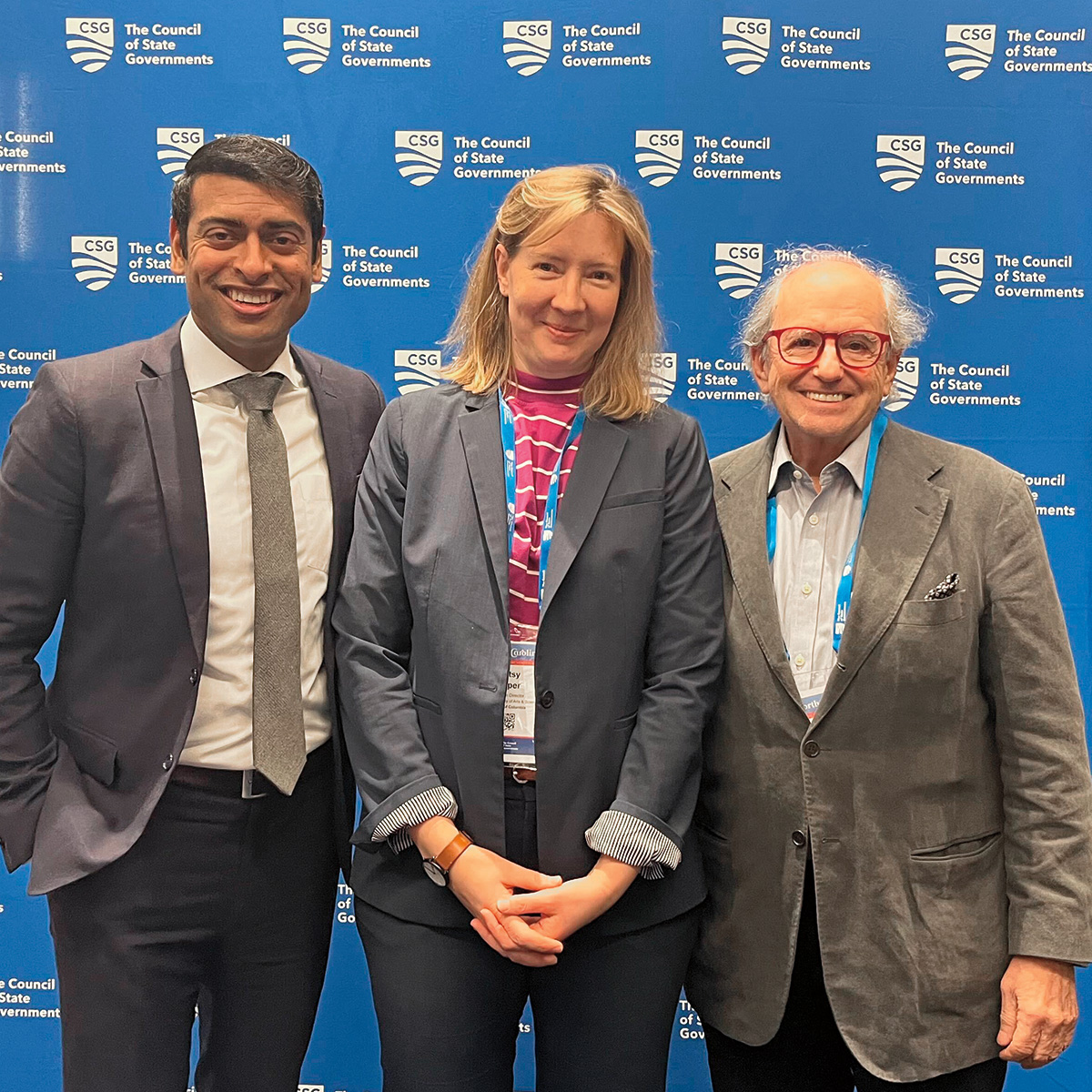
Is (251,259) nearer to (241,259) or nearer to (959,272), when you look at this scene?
(241,259)

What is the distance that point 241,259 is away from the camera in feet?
6.12

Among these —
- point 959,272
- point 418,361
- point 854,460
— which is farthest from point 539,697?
point 959,272

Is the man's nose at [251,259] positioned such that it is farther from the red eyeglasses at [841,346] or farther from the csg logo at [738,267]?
the csg logo at [738,267]

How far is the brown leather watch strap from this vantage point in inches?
65.8

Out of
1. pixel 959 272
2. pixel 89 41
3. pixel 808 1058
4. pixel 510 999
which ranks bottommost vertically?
pixel 808 1058

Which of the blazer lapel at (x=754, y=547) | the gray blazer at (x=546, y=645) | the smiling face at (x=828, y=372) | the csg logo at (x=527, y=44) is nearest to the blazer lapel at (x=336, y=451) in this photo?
the gray blazer at (x=546, y=645)

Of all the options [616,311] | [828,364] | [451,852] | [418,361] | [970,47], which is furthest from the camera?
[418,361]

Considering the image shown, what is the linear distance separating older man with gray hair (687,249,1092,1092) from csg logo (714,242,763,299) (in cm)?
119

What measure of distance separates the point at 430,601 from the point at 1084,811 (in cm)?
110

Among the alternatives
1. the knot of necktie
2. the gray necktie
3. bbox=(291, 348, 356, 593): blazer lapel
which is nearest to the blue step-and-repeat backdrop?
bbox=(291, 348, 356, 593): blazer lapel

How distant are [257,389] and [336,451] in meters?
0.18

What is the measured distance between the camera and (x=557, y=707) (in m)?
1.68

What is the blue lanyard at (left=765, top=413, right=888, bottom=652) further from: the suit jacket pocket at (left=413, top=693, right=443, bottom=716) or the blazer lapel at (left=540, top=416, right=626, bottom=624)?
the suit jacket pocket at (left=413, top=693, right=443, bottom=716)

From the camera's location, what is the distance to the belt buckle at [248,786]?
1856mm
